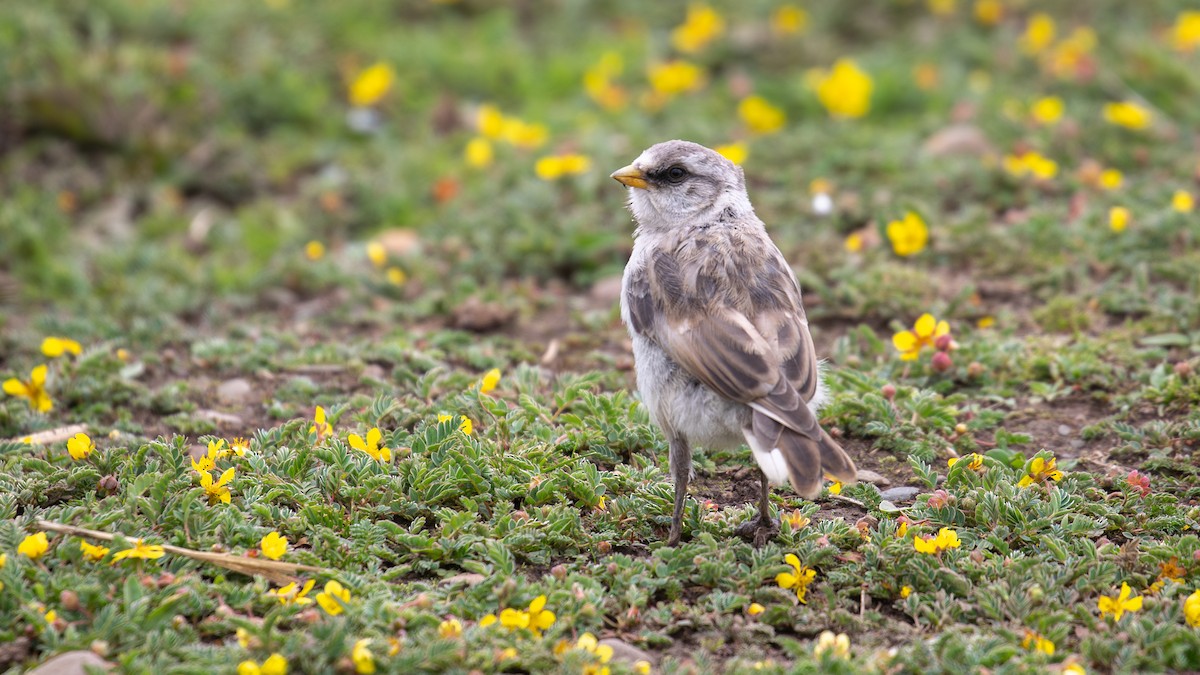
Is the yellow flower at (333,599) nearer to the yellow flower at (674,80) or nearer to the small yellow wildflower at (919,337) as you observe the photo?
the small yellow wildflower at (919,337)

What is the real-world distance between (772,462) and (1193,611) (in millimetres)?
1539

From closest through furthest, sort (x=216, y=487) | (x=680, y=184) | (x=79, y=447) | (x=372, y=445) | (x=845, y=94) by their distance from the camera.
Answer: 1. (x=216, y=487)
2. (x=79, y=447)
3. (x=372, y=445)
4. (x=680, y=184)
5. (x=845, y=94)

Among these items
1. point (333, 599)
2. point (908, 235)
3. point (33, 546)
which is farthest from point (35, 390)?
point (908, 235)

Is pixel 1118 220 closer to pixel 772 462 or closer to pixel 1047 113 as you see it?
A: pixel 1047 113

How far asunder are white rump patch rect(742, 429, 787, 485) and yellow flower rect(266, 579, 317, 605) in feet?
5.55

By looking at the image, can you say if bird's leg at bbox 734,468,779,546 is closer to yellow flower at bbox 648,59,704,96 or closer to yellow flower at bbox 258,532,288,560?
yellow flower at bbox 258,532,288,560

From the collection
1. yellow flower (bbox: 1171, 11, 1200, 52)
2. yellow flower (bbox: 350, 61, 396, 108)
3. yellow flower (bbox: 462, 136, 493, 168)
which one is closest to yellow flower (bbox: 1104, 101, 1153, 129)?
yellow flower (bbox: 1171, 11, 1200, 52)

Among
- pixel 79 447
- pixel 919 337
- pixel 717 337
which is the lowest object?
pixel 919 337

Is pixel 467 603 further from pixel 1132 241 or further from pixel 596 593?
pixel 1132 241

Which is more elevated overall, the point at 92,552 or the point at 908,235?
the point at 908,235

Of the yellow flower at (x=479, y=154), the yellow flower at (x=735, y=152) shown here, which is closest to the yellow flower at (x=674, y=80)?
the yellow flower at (x=735, y=152)

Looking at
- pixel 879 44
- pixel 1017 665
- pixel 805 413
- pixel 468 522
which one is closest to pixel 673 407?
pixel 805 413

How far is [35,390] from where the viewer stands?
610 cm

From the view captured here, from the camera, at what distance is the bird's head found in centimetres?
604
